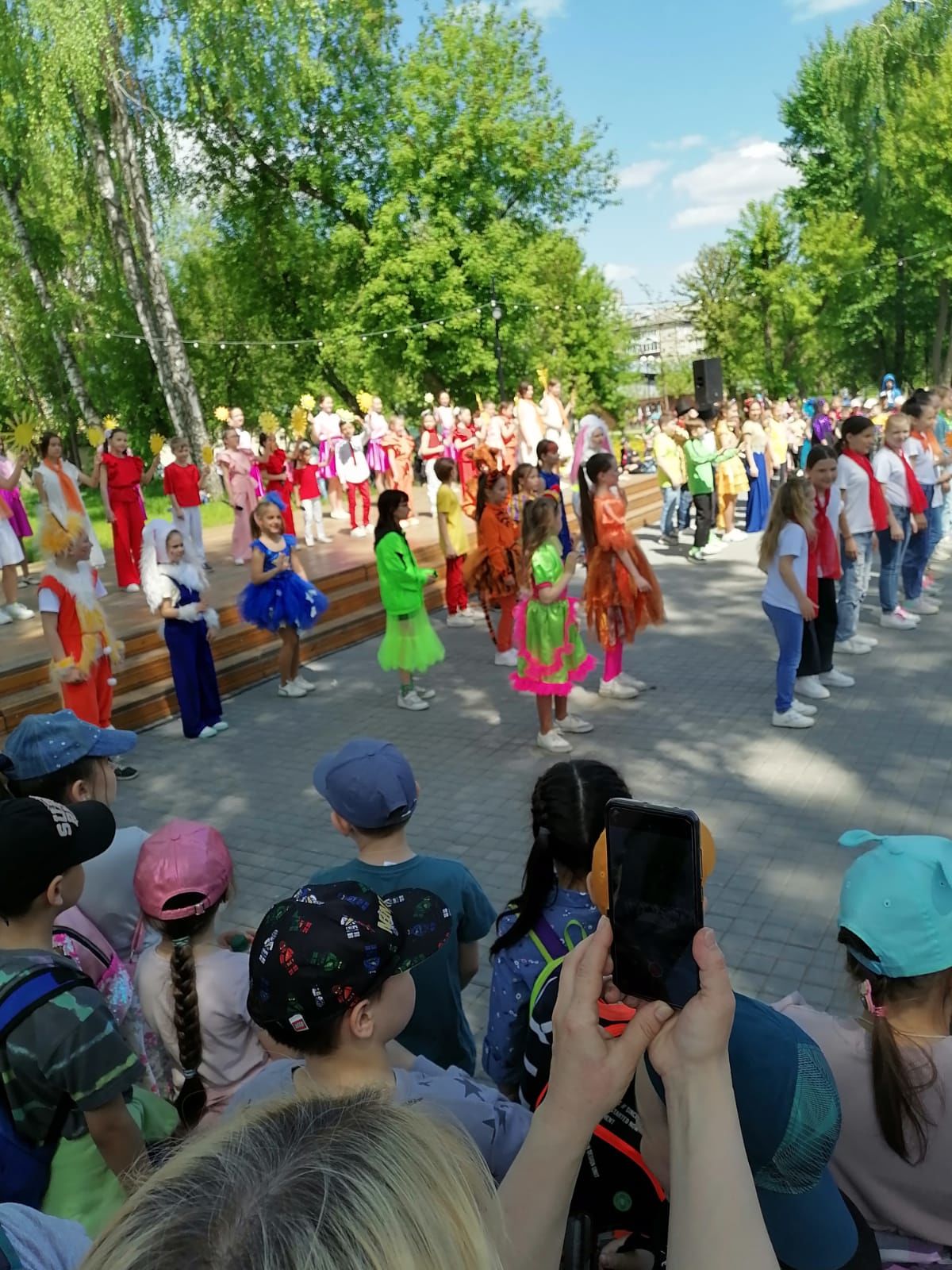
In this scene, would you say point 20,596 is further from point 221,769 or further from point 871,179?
point 871,179

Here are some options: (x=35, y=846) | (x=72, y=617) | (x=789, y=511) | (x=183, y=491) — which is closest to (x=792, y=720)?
(x=789, y=511)

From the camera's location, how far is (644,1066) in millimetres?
1360

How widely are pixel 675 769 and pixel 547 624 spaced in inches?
54.6

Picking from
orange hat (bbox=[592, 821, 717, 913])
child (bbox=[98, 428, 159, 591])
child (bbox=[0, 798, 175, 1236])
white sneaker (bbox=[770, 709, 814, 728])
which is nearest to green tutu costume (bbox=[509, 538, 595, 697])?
white sneaker (bbox=[770, 709, 814, 728])

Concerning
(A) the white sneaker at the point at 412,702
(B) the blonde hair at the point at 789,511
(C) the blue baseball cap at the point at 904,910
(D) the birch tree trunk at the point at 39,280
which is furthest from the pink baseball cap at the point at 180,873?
(D) the birch tree trunk at the point at 39,280

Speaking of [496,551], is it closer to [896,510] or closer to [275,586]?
[275,586]

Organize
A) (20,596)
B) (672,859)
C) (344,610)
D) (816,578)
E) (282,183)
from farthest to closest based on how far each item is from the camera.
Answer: (282,183)
(20,596)
(344,610)
(816,578)
(672,859)

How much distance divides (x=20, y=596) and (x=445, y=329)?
18878 mm

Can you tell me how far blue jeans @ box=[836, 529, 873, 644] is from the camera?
27.3 feet

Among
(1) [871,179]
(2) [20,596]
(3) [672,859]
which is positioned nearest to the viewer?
(3) [672,859]

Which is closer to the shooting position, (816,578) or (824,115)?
(816,578)

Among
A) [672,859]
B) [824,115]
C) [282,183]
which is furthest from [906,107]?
[672,859]

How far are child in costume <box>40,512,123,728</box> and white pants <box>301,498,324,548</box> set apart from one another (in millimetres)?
8116

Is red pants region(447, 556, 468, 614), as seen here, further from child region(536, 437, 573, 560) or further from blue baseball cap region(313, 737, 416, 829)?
blue baseball cap region(313, 737, 416, 829)
